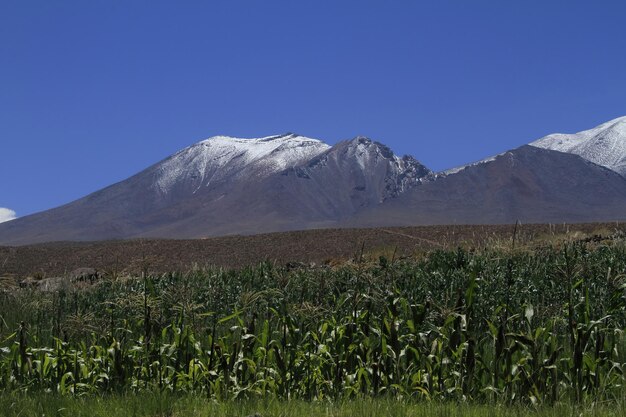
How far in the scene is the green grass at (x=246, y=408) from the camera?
6.18m

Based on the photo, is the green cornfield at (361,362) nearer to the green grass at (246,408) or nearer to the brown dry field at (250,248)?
the green grass at (246,408)

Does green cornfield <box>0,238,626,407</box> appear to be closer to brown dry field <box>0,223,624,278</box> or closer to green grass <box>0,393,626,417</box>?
green grass <box>0,393,626,417</box>

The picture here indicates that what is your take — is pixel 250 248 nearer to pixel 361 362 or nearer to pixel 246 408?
pixel 361 362

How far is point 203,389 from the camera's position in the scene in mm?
7695

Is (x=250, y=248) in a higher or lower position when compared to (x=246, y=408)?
higher

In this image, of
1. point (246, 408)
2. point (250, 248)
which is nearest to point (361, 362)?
point (246, 408)

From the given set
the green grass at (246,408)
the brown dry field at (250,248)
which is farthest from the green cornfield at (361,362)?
the brown dry field at (250,248)

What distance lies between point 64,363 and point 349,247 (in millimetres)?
28570

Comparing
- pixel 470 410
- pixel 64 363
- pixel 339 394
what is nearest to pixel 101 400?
pixel 64 363

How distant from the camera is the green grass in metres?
6.18

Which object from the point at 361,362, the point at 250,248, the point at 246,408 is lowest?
the point at 246,408

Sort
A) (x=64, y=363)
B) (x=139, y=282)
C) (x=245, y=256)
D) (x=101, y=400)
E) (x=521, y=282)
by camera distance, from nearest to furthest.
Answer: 1. (x=101, y=400)
2. (x=64, y=363)
3. (x=521, y=282)
4. (x=139, y=282)
5. (x=245, y=256)

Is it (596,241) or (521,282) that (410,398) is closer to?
(521,282)

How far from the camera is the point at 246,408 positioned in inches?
256
